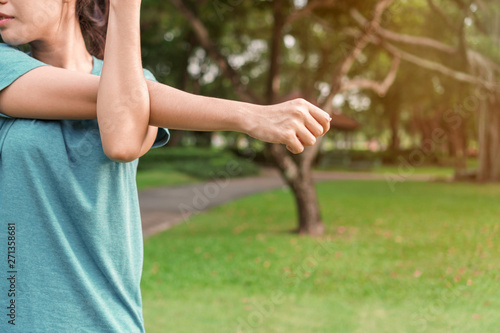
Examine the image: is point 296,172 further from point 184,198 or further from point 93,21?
point 93,21

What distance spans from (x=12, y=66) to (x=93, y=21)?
26 centimetres

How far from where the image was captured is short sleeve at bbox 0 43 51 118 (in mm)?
938

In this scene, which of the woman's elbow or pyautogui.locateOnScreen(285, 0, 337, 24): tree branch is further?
pyautogui.locateOnScreen(285, 0, 337, 24): tree branch

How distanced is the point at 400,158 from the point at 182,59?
14.0 metres

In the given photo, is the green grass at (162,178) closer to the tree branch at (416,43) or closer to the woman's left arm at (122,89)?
the tree branch at (416,43)

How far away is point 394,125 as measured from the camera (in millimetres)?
33438

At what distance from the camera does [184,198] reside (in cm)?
1443

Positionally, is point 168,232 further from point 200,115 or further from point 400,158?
point 400,158

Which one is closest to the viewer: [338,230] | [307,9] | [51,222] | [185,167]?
[51,222]

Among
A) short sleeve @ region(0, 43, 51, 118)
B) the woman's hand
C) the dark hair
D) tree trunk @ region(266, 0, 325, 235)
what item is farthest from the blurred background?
the woman's hand

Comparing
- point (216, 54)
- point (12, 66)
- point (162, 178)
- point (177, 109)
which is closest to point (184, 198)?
point (162, 178)

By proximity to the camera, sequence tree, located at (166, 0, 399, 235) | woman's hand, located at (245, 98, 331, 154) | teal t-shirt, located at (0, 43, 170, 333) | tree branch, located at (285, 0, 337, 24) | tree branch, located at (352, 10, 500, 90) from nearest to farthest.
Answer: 1. woman's hand, located at (245, 98, 331, 154)
2. teal t-shirt, located at (0, 43, 170, 333)
3. tree, located at (166, 0, 399, 235)
4. tree branch, located at (285, 0, 337, 24)
5. tree branch, located at (352, 10, 500, 90)

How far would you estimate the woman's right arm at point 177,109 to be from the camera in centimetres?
81

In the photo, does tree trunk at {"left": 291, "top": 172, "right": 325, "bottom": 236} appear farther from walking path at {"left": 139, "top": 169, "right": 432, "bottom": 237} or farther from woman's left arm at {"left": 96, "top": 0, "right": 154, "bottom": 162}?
woman's left arm at {"left": 96, "top": 0, "right": 154, "bottom": 162}
